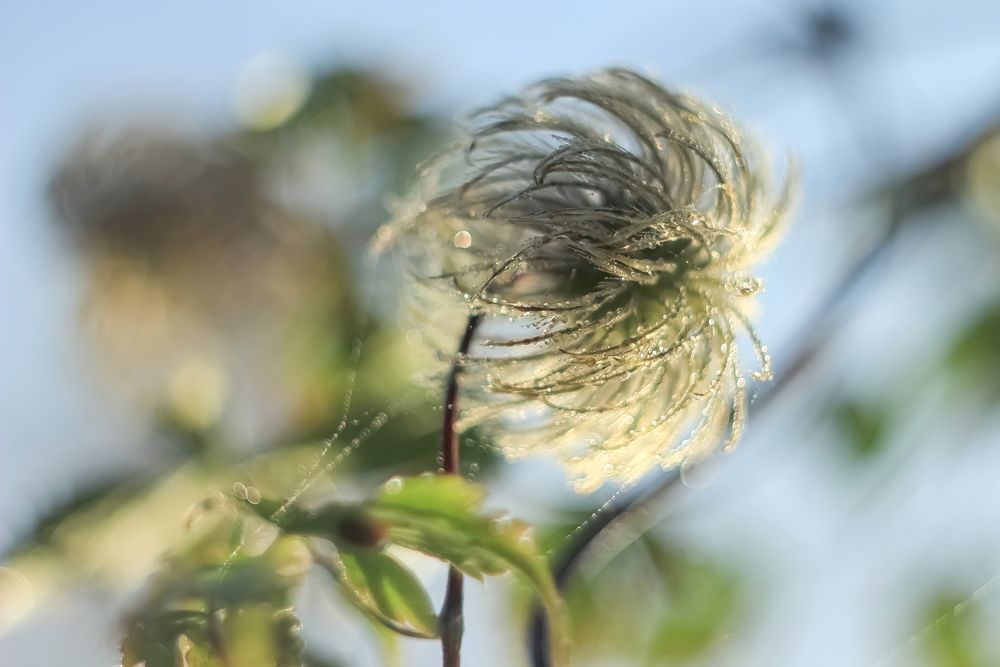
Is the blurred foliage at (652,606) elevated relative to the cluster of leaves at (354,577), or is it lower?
lower

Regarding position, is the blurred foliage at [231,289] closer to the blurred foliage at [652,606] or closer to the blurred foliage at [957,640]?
the blurred foliage at [652,606]

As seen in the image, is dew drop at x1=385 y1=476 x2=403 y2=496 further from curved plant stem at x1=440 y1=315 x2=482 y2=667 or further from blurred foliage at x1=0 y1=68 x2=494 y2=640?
blurred foliage at x1=0 y1=68 x2=494 y2=640

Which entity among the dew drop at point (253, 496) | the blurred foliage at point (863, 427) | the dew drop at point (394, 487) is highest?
the dew drop at point (394, 487)

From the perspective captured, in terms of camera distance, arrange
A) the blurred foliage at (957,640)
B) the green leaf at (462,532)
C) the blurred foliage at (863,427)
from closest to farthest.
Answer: the green leaf at (462,532), the blurred foliage at (957,640), the blurred foliage at (863,427)

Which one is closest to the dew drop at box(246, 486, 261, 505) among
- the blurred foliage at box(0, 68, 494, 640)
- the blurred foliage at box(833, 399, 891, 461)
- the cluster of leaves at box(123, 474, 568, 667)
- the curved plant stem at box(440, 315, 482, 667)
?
the cluster of leaves at box(123, 474, 568, 667)

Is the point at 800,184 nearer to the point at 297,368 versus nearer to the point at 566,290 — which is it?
the point at 566,290

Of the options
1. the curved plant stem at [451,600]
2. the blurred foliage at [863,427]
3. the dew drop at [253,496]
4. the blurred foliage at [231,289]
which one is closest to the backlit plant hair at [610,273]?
the curved plant stem at [451,600]

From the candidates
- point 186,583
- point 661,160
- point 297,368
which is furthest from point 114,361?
point 661,160

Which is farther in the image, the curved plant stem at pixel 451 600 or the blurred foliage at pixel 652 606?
the blurred foliage at pixel 652 606
